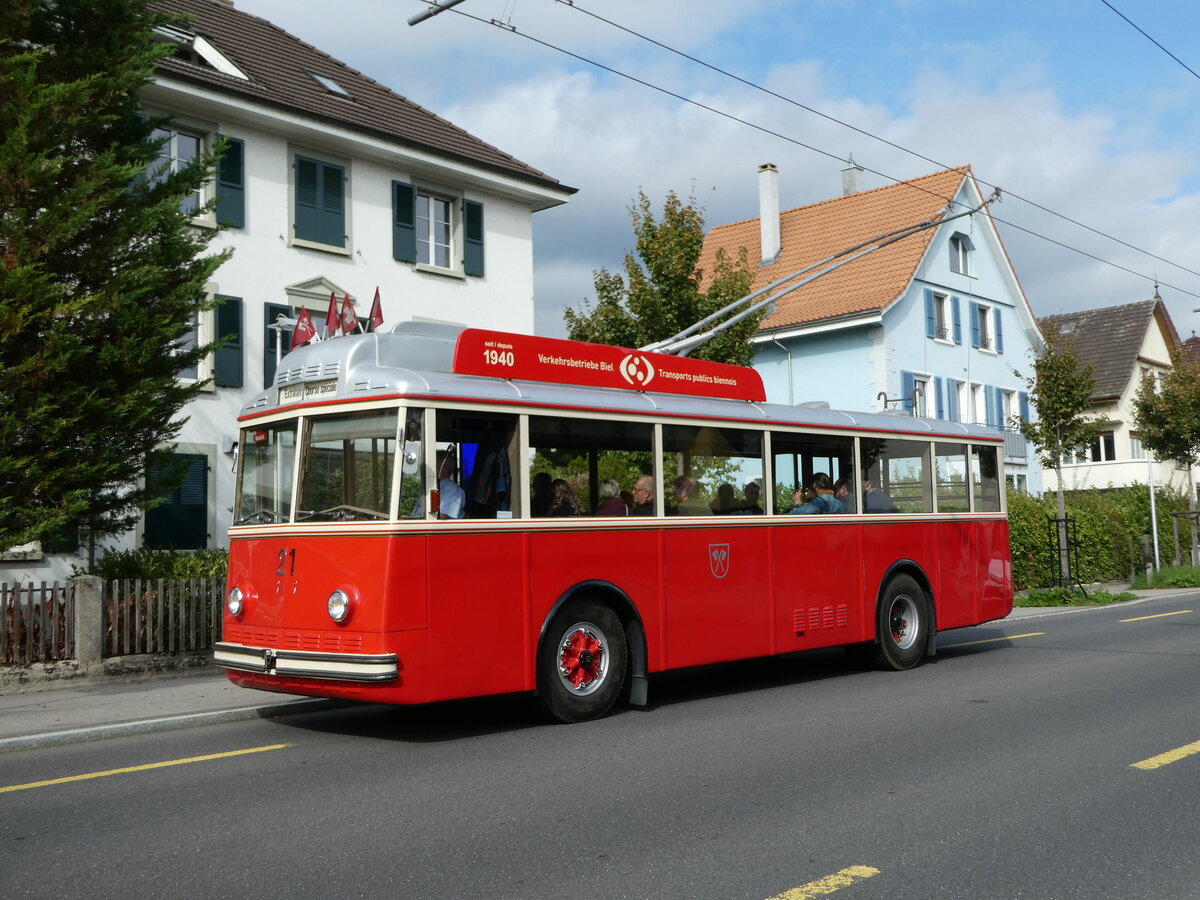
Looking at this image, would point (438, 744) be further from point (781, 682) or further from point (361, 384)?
point (781, 682)

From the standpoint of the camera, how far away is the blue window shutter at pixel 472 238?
26750 millimetres

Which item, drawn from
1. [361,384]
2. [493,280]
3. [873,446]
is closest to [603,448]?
[361,384]

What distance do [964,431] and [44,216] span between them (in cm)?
1042

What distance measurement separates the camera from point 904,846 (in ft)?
18.3

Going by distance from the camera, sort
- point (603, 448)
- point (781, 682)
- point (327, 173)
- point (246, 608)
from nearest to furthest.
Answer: point (246, 608)
point (603, 448)
point (781, 682)
point (327, 173)

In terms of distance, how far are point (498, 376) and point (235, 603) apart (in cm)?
265

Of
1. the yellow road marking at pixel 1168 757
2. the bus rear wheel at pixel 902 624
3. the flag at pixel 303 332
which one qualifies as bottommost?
the yellow road marking at pixel 1168 757

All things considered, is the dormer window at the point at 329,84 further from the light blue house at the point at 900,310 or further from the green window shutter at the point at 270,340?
the light blue house at the point at 900,310

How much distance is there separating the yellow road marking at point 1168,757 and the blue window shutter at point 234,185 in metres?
18.7

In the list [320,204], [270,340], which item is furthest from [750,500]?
[320,204]

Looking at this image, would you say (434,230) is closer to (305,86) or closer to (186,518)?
(305,86)

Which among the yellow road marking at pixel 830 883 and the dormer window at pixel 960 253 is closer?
the yellow road marking at pixel 830 883

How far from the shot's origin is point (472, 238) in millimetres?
26906

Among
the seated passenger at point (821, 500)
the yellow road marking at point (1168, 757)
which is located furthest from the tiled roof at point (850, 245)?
the yellow road marking at point (1168, 757)
